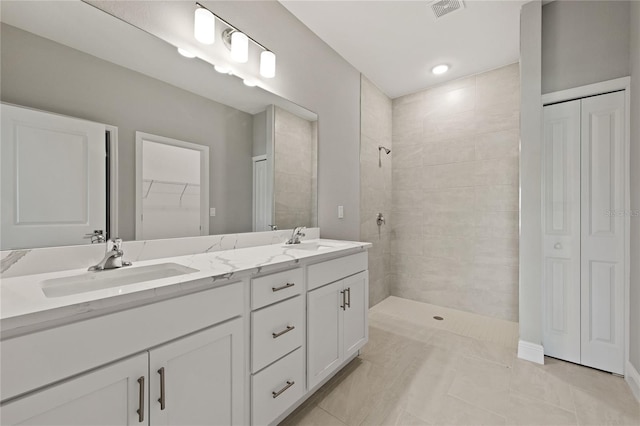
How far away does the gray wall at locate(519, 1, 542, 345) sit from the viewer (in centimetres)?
191

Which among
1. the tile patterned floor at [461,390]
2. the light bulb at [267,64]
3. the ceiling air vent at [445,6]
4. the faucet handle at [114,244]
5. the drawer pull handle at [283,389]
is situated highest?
the ceiling air vent at [445,6]

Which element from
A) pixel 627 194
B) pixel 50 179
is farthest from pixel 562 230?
pixel 50 179

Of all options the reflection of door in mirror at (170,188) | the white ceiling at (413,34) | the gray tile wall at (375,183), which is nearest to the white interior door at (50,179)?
the reflection of door in mirror at (170,188)

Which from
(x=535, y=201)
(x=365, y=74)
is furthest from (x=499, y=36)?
(x=535, y=201)

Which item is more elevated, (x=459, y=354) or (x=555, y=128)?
(x=555, y=128)

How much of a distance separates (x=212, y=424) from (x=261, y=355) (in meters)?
0.28

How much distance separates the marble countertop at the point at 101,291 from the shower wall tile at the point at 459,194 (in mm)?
2317

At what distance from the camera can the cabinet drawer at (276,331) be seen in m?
1.17

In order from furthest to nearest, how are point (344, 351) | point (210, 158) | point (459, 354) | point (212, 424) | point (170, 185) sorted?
1. point (459, 354)
2. point (344, 351)
3. point (210, 158)
4. point (170, 185)
5. point (212, 424)

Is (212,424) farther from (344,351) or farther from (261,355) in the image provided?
(344,351)

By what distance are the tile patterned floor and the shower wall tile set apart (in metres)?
0.71

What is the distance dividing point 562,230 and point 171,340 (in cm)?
249

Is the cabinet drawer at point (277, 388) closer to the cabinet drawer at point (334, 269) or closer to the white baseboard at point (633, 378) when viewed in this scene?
the cabinet drawer at point (334, 269)

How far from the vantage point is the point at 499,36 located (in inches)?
90.7
